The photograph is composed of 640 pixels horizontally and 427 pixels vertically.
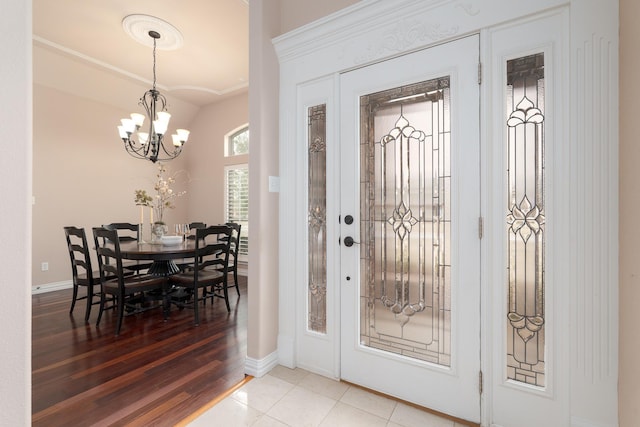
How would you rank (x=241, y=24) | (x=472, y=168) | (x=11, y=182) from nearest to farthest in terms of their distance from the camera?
(x=11, y=182) < (x=472, y=168) < (x=241, y=24)

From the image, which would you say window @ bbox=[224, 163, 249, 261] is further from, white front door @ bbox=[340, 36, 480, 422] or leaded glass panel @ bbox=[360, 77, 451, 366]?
leaded glass panel @ bbox=[360, 77, 451, 366]

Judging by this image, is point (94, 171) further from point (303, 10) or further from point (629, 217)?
point (629, 217)

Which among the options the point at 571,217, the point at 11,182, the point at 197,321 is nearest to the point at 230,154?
the point at 197,321

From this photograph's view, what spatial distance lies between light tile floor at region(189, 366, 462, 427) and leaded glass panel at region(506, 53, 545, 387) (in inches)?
22.8

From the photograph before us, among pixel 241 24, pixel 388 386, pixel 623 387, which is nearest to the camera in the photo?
pixel 623 387

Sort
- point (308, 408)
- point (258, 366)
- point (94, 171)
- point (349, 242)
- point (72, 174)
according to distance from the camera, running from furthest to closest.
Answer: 1. point (94, 171)
2. point (72, 174)
3. point (258, 366)
4. point (349, 242)
5. point (308, 408)

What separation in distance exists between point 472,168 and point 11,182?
6.55ft

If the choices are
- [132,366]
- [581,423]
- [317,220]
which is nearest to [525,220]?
[581,423]

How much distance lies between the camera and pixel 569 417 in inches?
57.7

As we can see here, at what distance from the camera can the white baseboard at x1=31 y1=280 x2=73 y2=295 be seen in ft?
14.3

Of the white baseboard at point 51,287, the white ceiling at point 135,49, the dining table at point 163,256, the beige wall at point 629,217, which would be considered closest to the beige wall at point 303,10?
the white ceiling at point 135,49

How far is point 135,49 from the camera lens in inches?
157

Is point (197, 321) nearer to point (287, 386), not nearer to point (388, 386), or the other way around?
point (287, 386)

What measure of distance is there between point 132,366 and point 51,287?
3427mm
